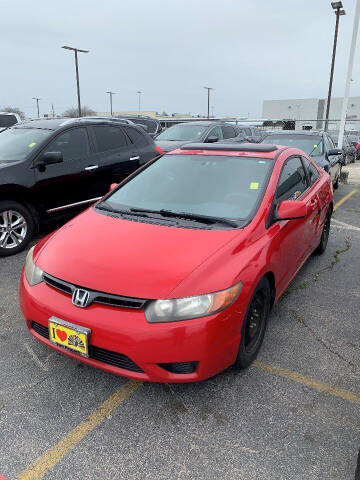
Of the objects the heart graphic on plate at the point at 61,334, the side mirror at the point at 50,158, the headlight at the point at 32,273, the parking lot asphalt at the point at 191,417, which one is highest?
the side mirror at the point at 50,158

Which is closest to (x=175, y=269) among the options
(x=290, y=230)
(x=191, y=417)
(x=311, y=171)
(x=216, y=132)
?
(x=191, y=417)

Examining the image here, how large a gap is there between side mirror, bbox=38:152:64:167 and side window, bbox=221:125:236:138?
6.95 metres

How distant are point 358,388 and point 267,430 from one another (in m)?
0.80

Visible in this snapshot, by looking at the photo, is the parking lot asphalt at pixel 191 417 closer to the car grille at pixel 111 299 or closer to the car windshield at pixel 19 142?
the car grille at pixel 111 299

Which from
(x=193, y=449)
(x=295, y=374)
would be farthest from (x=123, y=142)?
(x=193, y=449)

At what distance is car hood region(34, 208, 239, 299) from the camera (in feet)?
7.34

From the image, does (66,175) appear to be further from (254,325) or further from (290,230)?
(254,325)

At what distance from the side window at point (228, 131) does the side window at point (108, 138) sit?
545 centimetres

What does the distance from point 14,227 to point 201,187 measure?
2835 millimetres

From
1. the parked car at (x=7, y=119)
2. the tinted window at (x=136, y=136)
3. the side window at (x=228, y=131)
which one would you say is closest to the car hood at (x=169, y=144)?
the side window at (x=228, y=131)

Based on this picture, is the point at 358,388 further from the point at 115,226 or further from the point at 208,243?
the point at 115,226

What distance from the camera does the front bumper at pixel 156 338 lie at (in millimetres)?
2090

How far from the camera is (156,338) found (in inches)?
82.0

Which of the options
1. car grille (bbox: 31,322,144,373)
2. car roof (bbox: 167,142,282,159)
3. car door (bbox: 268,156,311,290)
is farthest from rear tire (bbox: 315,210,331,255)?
car grille (bbox: 31,322,144,373)
